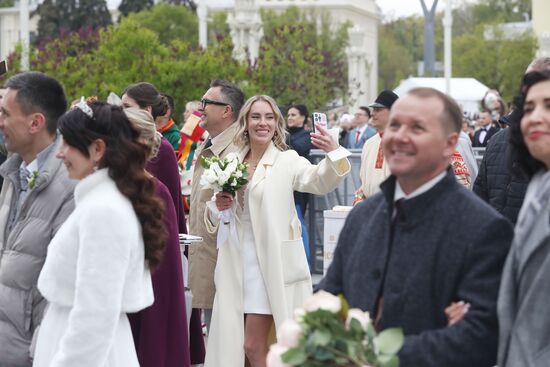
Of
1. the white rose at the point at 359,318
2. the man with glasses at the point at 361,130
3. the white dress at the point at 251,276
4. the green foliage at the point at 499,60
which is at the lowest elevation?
the green foliage at the point at 499,60

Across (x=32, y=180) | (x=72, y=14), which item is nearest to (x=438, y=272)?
(x=32, y=180)

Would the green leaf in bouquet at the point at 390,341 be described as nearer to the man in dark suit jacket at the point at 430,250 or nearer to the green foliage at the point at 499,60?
the man in dark suit jacket at the point at 430,250

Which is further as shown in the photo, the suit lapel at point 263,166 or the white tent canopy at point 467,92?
the white tent canopy at point 467,92

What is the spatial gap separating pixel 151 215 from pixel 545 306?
72.6 inches

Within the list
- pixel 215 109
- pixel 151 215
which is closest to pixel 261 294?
pixel 215 109

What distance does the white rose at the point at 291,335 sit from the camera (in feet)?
12.7

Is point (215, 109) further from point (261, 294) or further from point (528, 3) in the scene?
point (528, 3)

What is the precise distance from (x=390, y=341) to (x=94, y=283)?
5.28 ft

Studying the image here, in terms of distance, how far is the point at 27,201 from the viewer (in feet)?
19.3

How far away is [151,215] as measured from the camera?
5.31m

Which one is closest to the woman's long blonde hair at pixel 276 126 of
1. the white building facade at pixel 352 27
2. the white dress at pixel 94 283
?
the white dress at pixel 94 283

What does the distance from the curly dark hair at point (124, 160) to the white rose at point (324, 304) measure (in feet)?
4.91

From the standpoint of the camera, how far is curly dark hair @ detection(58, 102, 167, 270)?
17.4 ft

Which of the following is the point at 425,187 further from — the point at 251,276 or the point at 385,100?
the point at 385,100
